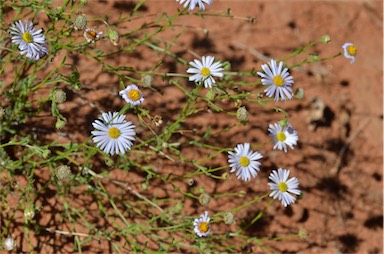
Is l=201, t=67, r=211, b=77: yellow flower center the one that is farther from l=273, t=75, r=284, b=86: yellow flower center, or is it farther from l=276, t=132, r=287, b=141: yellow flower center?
l=276, t=132, r=287, b=141: yellow flower center

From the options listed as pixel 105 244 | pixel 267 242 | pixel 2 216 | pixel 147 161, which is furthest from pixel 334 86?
pixel 2 216

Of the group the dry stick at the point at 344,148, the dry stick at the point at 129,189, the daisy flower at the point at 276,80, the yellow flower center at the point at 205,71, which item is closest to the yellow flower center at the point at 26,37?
the dry stick at the point at 129,189

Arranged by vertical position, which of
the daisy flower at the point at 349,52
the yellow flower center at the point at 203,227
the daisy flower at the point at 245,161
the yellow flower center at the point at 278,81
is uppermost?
the daisy flower at the point at 349,52

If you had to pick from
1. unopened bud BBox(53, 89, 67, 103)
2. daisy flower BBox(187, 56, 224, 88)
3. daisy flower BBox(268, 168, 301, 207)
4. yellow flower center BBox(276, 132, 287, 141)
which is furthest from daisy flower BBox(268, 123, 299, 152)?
unopened bud BBox(53, 89, 67, 103)

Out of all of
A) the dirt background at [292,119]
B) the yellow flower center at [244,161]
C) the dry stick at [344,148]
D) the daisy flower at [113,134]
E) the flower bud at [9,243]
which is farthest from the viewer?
the dry stick at [344,148]

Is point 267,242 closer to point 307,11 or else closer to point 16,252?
point 16,252

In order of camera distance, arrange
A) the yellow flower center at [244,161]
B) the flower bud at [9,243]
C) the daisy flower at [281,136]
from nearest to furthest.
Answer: the flower bud at [9,243] → the yellow flower center at [244,161] → the daisy flower at [281,136]

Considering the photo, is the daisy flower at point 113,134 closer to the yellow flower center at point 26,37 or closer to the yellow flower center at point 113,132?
the yellow flower center at point 113,132
